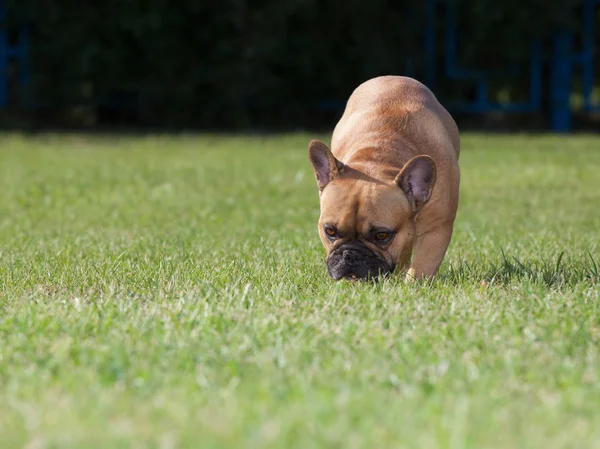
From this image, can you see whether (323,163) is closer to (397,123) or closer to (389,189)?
(389,189)

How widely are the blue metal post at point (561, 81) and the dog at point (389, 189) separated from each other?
1211 centimetres

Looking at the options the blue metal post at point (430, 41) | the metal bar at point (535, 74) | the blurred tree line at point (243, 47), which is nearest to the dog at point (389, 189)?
the blurred tree line at point (243, 47)

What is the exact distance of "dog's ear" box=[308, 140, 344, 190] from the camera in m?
5.06

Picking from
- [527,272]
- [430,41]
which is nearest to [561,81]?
[430,41]

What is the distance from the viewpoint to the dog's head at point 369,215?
486 cm

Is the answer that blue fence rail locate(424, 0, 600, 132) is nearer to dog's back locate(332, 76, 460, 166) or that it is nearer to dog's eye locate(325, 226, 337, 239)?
dog's back locate(332, 76, 460, 166)

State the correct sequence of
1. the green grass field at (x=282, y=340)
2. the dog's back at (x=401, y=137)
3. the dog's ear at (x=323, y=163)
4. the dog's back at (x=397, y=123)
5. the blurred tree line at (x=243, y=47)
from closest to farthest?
1. the green grass field at (x=282, y=340)
2. the dog's ear at (x=323, y=163)
3. the dog's back at (x=401, y=137)
4. the dog's back at (x=397, y=123)
5. the blurred tree line at (x=243, y=47)

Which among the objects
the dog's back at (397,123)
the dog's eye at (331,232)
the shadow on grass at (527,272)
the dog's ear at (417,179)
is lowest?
the shadow on grass at (527,272)

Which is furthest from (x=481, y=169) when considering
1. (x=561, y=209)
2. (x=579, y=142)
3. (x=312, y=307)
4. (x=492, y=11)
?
(x=312, y=307)

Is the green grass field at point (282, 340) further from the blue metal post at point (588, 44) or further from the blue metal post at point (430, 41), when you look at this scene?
the blue metal post at point (588, 44)

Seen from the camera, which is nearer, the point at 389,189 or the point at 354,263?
the point at 354,263

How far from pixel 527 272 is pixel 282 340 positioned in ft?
6.04

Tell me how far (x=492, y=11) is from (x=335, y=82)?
2762 millimetres

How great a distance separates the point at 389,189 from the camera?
497 cm
